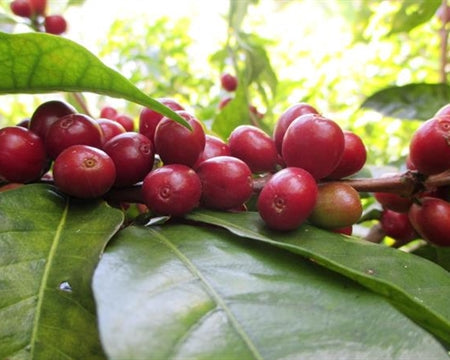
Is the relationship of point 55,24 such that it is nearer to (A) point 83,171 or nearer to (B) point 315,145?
(A) point 83,171

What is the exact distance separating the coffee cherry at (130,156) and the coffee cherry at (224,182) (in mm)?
113

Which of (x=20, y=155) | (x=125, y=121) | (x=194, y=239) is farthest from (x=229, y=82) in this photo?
(x=194, y=239)

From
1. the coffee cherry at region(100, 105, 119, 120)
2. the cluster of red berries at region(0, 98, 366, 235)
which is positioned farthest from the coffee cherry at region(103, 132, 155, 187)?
the coffee cherry at region(100, 105, 119, 120)

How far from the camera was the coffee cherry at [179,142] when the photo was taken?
1062 millimetres

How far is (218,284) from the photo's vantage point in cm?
79

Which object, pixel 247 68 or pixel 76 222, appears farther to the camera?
pixel 247 68

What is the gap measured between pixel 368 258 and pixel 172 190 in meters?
0.38

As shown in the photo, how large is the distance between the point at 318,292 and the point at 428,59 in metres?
4.65

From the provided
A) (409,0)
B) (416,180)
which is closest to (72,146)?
(416,180)

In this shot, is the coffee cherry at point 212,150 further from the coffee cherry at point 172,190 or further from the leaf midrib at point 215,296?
the leaf midrib at point 215,296

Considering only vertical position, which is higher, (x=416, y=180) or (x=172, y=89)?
(x=416, y=180)

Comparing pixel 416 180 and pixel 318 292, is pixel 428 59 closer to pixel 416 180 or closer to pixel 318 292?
pixel 416 180

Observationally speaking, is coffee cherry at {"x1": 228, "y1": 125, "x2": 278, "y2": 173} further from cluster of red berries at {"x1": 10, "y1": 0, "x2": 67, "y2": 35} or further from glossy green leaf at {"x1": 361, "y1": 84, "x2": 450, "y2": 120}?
cluster of red berries at {"x1": 10, "y1": 0, "x2": 67, "y2": 35}

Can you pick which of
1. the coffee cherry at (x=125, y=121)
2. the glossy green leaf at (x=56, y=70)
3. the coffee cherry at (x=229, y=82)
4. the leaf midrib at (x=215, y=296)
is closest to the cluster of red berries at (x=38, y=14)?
the coffee cherry at (x=125, y=121)
